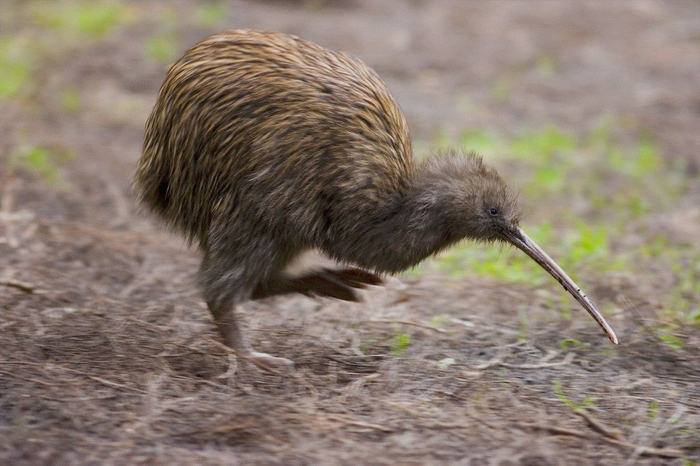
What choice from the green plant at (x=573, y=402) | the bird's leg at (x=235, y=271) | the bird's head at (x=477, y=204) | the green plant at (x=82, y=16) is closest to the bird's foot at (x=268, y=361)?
the bird's leg at (x=235, y=271)

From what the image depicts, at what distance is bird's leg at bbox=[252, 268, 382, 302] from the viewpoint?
4473mm

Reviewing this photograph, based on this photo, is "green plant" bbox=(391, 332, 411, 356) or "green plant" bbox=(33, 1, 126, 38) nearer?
"green plant" bbox=(391, 332, 411, 356)

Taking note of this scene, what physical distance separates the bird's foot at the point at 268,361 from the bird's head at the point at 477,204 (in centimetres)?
93

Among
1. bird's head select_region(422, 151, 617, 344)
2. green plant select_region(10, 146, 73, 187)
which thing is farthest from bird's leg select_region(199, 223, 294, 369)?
green plant select_region(10, 146, 73, 187)

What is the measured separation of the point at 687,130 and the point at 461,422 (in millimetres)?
5858

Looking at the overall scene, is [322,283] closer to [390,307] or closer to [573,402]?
[390,307]

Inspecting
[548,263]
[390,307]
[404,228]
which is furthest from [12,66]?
[548,263]

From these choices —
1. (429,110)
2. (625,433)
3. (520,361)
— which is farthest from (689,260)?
(429,110)

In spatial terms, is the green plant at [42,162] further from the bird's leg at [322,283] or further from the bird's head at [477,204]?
the bird's head at [477,204]

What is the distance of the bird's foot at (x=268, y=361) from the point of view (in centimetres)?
425

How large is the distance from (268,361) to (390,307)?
114cm

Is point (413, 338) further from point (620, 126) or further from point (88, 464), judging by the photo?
point (620, 126)

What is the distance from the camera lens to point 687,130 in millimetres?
8852

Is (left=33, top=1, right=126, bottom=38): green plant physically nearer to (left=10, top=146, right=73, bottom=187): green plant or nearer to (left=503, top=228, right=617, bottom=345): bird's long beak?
(left=10, top=146, right=73, bottom=187): green plant
